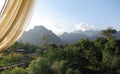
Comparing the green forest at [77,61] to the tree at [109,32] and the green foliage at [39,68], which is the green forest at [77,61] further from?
the tree at [109,32]

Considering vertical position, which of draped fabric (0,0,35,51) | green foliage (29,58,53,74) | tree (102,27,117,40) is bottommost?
green foliage (29,58,53,74)

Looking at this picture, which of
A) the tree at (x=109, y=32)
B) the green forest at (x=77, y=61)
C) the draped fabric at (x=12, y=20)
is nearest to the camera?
the draped fabric at (x=12, y=20)

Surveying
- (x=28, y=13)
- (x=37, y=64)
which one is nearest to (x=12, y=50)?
(x=37, y=64)

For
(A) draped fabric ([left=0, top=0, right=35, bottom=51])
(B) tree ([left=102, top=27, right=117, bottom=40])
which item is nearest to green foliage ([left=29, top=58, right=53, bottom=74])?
(A) draped fabric ([left=0, top=0, right=35, bottom=51])

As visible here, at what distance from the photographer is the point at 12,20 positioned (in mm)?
899

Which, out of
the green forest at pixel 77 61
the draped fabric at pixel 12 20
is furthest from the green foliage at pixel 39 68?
the draped fabric at pixel 12 20

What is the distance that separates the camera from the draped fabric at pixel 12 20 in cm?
89

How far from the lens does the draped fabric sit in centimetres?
89

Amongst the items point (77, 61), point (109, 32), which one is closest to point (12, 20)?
point (77, 61)

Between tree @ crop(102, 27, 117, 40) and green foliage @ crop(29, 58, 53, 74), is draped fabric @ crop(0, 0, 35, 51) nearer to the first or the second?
green foliage @ crop(29, 58, 53, 74)

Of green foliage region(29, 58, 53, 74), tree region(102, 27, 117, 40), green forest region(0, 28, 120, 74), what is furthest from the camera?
tree region(102, 27, 117, 40)

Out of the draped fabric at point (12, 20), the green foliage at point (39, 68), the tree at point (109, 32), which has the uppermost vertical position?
the tree at point (109, 32)

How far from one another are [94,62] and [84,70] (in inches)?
21.2

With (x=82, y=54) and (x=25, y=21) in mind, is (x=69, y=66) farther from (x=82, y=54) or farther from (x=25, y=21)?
(x=25, y=21)
